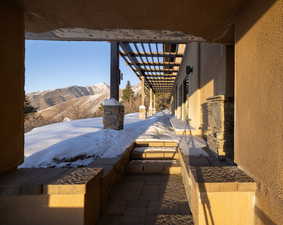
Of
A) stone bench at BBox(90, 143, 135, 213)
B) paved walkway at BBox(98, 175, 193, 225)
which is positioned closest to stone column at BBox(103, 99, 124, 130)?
stone bench at BBox(90, 143, 135, 213)

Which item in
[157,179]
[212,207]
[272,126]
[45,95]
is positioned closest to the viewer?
[272,126]

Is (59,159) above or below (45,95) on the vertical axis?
below

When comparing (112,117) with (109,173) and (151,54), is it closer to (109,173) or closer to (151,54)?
(109,173)

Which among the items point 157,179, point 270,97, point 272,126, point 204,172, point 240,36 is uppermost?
point 240,36

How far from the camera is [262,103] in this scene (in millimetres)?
1645

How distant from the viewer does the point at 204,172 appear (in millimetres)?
2043

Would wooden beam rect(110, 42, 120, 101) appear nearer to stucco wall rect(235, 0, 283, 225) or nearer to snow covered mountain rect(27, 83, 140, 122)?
stucco wall rect(235, 0, 283, 225)

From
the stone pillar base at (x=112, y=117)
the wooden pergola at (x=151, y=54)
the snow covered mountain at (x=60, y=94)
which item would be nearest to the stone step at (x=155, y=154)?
the stone pillar base at (x=112, y=117)

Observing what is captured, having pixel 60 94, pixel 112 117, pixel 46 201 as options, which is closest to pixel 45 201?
pixel 46 201

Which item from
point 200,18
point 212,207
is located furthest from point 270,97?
point 200,18

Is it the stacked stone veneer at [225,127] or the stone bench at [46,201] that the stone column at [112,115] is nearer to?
the stacked stone veneer at [225,127]

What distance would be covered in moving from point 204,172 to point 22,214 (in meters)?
2.14

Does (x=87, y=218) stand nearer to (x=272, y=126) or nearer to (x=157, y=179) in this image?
(x=157, y=179)

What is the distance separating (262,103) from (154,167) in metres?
2.53
